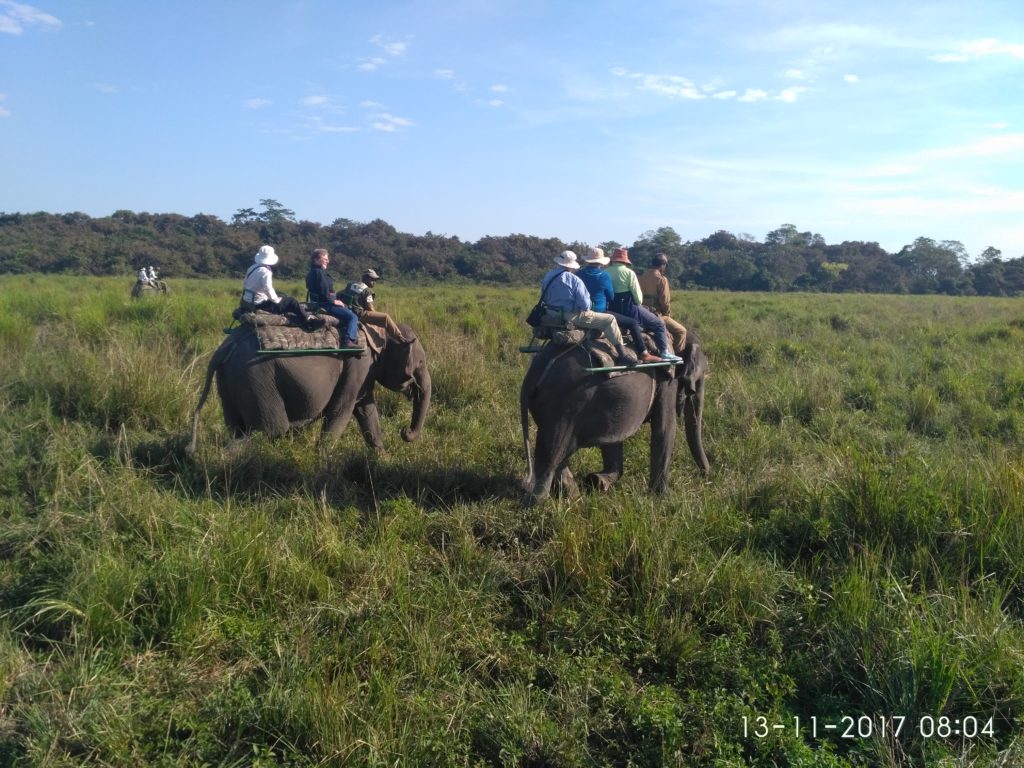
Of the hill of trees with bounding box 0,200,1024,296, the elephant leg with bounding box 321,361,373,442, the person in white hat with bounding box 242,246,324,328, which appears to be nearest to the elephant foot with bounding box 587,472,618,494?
the elephant leg with bounding box 321,361,373,442

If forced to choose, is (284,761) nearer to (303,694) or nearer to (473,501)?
(303,694)

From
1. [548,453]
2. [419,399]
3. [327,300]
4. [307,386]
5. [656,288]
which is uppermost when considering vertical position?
[656,288]

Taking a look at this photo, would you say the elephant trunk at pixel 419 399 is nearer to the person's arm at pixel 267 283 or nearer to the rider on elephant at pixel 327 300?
the rider on elephant at pixel 327 300

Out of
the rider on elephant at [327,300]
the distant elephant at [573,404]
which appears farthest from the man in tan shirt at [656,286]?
the rider on elephant at [327,300]

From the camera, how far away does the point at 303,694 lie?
304 centimetres

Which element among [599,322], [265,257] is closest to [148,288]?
[265,257]

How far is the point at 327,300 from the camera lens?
21.1ft

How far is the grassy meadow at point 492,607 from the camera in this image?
9.89ft

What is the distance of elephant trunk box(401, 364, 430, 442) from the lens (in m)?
6.61

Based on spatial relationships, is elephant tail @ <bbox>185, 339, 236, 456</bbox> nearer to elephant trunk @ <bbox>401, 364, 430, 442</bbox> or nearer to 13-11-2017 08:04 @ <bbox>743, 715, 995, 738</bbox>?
elephant trunk @ <bbox>401, 364, 430, 442</bbox>

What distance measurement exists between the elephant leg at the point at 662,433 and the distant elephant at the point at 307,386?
2088 mm

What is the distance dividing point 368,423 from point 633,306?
8.62 feet

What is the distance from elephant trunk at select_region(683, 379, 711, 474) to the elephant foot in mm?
673

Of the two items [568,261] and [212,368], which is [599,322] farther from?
[212,368]
